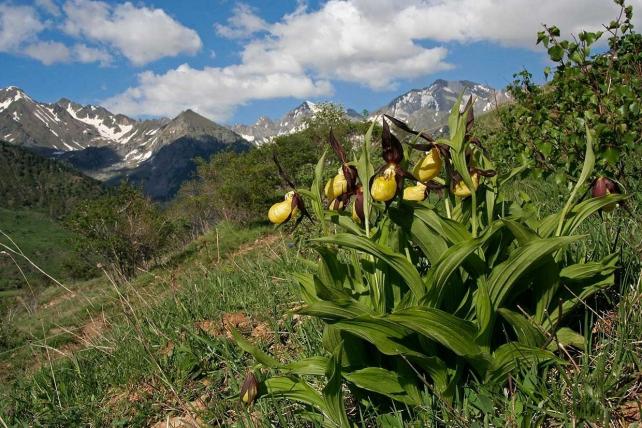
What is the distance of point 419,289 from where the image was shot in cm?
201

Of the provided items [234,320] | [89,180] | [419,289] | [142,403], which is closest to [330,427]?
[419,289]

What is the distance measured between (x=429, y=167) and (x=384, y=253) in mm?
→ 456

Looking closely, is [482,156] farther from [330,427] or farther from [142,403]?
[142,403]

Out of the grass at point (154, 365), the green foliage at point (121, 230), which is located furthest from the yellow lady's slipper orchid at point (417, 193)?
the green foliage at point (121, 230)

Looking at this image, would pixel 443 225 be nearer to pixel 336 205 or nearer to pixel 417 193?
pixel 417 193

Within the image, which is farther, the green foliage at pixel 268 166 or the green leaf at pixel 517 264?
the green foliage at pixel 268 166

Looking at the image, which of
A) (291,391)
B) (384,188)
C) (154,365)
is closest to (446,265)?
(384,188)

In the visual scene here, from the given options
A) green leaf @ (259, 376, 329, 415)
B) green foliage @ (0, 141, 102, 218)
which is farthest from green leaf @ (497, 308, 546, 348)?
green foliage @ (0, 141, 102, 218)

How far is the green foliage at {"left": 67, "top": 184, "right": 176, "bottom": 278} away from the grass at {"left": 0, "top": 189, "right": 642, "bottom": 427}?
28175 mm

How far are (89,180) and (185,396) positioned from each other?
190855mm

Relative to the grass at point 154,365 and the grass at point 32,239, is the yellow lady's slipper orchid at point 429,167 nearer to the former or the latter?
the grass at point 154,365

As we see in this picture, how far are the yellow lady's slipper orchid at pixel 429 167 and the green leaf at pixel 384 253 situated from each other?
0.39 metres

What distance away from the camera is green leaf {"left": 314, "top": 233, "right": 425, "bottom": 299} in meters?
1.90

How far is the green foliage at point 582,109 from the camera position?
322 cm
